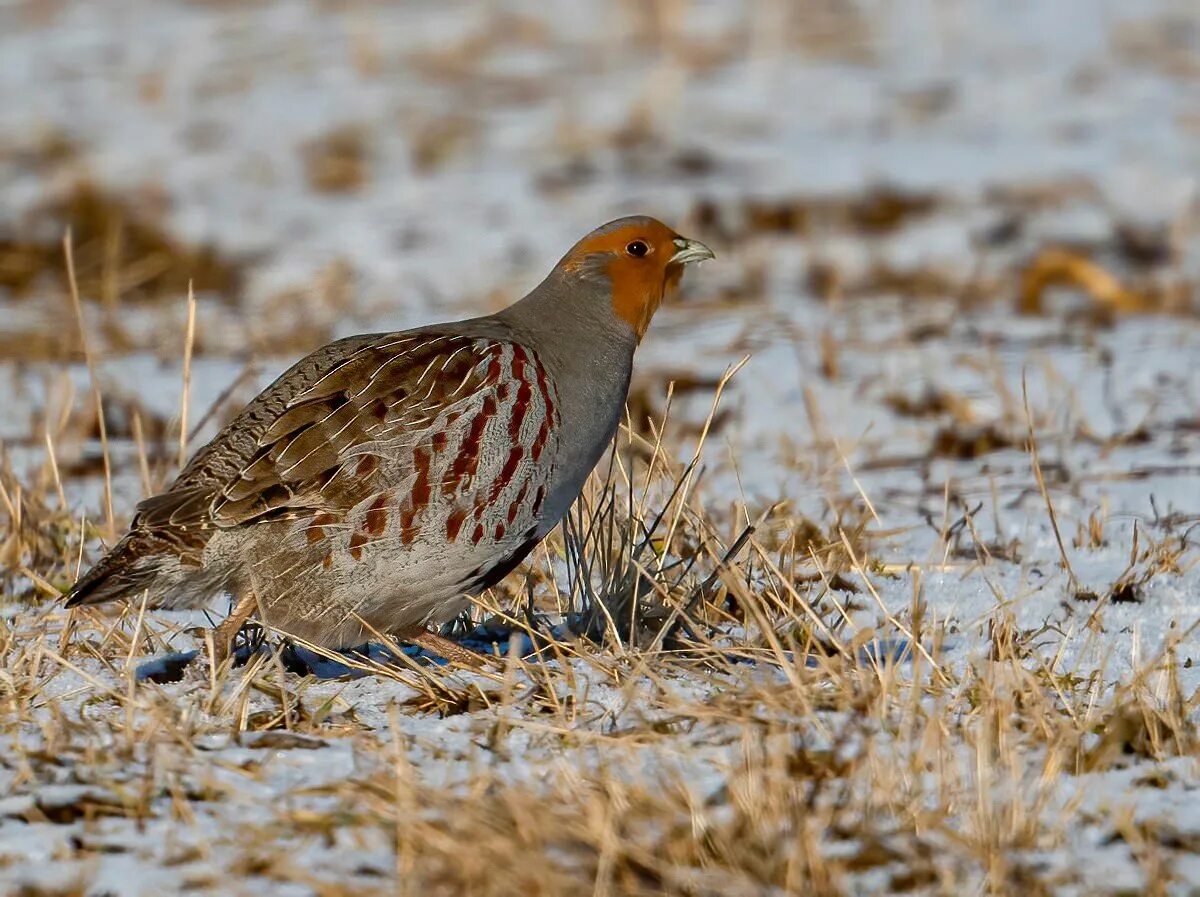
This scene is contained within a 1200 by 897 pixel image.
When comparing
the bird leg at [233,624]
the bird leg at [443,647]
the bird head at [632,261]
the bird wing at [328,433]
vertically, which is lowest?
the bird leg at [443,647]

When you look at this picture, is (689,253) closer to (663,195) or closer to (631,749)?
(631,749)

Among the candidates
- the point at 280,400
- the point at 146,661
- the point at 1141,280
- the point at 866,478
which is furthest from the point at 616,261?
the point at 1141,280

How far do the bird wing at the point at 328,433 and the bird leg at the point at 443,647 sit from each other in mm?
416

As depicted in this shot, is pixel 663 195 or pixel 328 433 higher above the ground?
pixel 328 433

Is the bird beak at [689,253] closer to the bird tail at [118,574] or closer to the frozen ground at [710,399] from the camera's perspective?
the frozen ground at [710,399]

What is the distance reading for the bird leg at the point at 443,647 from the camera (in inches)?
155

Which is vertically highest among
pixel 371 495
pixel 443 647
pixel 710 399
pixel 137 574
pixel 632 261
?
pixel 632 261

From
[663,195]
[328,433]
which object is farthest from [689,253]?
[663,195]

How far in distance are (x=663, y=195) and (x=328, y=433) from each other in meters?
6.99

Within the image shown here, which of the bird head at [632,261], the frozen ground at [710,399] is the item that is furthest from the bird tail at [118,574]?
the bird head at [632,261]

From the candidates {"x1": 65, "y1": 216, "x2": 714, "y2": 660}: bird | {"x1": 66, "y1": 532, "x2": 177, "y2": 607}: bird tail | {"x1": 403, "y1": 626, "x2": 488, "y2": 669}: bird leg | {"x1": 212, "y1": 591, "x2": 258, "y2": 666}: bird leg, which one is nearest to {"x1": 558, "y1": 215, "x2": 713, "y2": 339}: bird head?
{"x1": 65, "y1": 216, "x2": 714, "y2": 660}: bird

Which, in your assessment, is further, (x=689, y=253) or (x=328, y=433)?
(x=689, y=253)

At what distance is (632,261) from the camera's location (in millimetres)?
4281

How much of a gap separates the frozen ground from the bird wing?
0.38 meters
